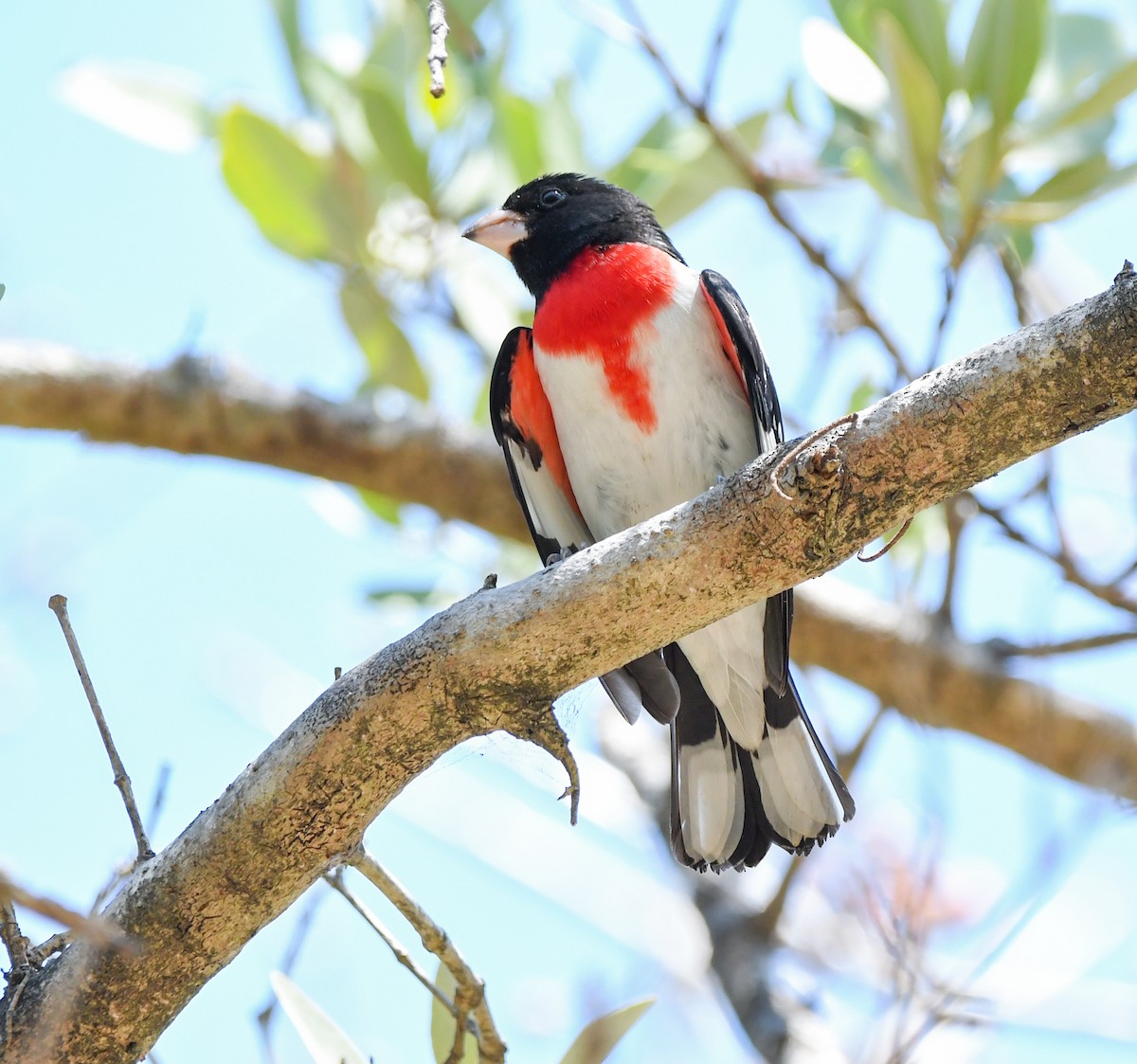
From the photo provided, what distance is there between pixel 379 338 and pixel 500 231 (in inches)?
32.9

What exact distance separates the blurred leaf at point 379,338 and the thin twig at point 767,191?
4.96 feet

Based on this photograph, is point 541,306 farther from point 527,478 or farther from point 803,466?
point 803,466

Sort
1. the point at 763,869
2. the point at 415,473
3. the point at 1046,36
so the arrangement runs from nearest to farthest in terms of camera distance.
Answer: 1. the point at 1046,36
2. the point at 415,473
3. the point at 763,869

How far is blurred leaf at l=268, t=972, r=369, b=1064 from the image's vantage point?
2379 mm

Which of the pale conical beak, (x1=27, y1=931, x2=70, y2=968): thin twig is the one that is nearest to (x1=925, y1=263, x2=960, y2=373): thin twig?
the pale conical beak

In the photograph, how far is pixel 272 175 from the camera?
15.1ft

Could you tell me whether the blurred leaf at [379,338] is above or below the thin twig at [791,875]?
above

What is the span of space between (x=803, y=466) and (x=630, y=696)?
1.24 metres

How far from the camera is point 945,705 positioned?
168 inches

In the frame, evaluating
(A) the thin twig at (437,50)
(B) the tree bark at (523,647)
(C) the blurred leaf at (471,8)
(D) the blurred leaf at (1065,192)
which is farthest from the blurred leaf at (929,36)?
(A) the thin twig at (437,50)

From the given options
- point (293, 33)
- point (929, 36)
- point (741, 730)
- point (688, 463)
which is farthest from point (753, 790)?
point (293, 33)

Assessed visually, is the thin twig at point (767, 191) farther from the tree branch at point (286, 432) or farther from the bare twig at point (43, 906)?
the bare twig at point (43, 906)

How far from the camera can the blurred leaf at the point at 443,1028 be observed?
8.31 ft

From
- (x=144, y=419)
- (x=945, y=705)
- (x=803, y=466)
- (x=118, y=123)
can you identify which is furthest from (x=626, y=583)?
(x=118, y=123)
